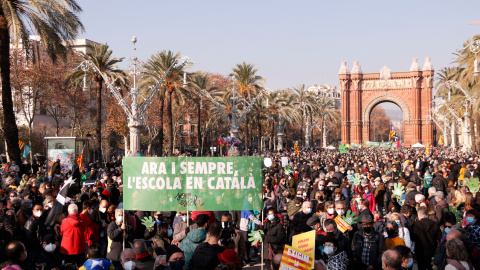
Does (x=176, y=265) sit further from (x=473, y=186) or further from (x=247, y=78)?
(x=247, y=78)

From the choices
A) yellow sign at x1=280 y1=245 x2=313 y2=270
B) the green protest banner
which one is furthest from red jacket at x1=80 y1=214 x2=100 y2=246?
yellow sign at x1=280 y1=245 x2=313 y2=270

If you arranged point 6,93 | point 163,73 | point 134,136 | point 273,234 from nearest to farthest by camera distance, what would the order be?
point 273,234 → point 6,93 → point 134,136 → point 163,73

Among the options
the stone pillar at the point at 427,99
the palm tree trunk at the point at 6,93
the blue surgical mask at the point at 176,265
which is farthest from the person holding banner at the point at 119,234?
→ the stone pillar at the point at 427,99

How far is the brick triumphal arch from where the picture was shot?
81938 mm

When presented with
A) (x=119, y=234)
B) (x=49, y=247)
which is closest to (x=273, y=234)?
(x=119, y=234)

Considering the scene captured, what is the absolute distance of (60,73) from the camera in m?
42.1

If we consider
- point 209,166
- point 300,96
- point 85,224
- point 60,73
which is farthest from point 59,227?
point 300,96

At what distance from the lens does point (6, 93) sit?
1803 cm

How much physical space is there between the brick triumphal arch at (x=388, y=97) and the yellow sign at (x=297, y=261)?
79.9 metres

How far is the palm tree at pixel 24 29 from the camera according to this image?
1778 cm

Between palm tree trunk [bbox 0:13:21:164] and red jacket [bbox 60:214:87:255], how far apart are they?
36.9 ft

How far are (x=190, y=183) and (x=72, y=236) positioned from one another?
2.01 m

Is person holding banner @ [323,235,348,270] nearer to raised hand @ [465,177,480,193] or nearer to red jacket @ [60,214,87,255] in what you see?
red jacket @ [60,214,87,255]

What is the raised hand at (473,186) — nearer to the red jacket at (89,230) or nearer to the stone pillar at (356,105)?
the red jacket at (89,230)
